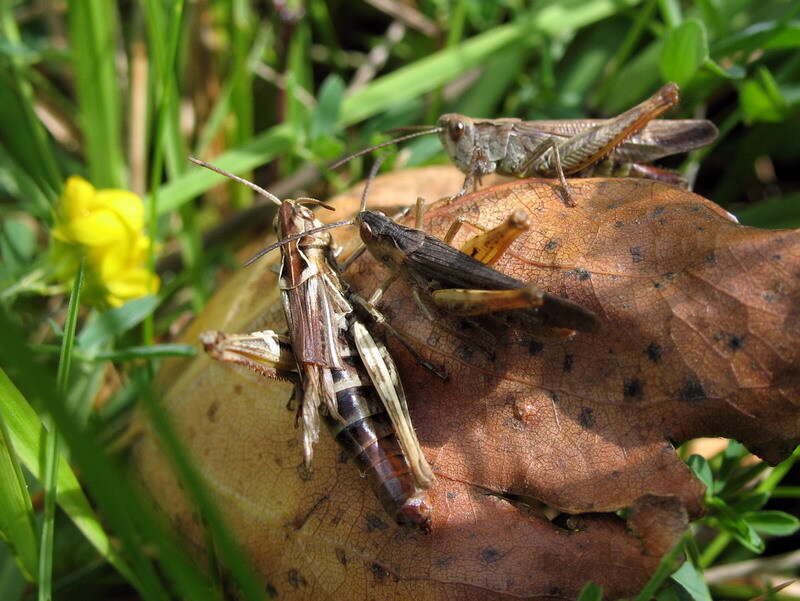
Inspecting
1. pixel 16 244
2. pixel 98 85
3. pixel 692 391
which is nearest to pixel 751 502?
pixel 692 391

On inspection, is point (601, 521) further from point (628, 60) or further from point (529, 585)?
point (628, 60)

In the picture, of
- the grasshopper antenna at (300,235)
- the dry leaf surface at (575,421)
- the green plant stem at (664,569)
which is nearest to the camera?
the green plant stem at (664,569)

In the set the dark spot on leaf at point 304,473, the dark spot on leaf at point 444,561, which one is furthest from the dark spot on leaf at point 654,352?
the dark spot on leaf at point 304,473

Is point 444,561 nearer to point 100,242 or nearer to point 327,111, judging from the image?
point 100,242

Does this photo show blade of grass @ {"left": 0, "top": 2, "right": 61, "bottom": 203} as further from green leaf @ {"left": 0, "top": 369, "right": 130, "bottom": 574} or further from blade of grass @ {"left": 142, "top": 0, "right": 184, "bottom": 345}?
green leaf @ {"left": 0, "top": 369, "right": 130, "bottom": 574}

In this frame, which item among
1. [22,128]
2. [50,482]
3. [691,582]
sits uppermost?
[22,128]

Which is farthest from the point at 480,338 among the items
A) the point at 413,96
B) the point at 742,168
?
the point at 742,168

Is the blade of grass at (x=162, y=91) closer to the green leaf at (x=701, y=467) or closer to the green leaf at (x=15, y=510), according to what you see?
the green leaf at (x=15, y=510)
